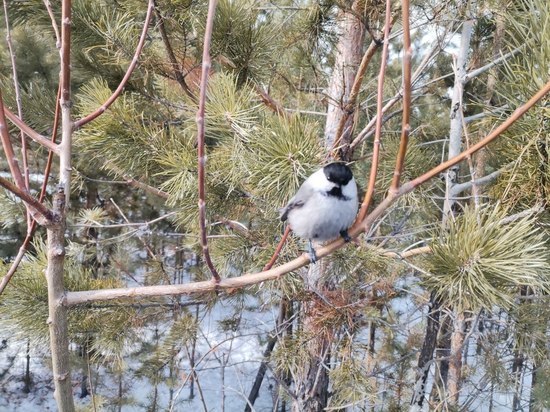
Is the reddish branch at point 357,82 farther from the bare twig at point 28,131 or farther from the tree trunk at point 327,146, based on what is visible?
the bare twig at point 28,131

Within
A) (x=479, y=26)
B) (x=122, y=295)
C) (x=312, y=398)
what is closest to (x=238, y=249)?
(x=312, y=398)

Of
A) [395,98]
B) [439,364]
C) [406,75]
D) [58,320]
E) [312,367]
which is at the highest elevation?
[395,98]

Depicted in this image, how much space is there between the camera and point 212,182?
101 cm

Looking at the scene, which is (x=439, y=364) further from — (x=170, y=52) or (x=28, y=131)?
(x=28, y=131)

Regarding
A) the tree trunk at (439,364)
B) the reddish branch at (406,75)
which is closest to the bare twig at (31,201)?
the reddish branch at (406,75)

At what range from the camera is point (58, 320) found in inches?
17.8

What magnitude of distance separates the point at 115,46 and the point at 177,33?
145 mm

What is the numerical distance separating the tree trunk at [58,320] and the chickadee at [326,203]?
36 centimetres

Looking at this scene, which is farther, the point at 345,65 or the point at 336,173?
the point at 345,65

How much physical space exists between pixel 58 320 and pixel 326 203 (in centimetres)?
41

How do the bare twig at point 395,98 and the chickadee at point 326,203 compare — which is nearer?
the chickadee at point 326,203

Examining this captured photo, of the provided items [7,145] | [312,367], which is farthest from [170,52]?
[312,367]

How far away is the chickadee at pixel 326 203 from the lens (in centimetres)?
70

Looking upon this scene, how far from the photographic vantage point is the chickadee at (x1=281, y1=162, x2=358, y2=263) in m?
0.70
